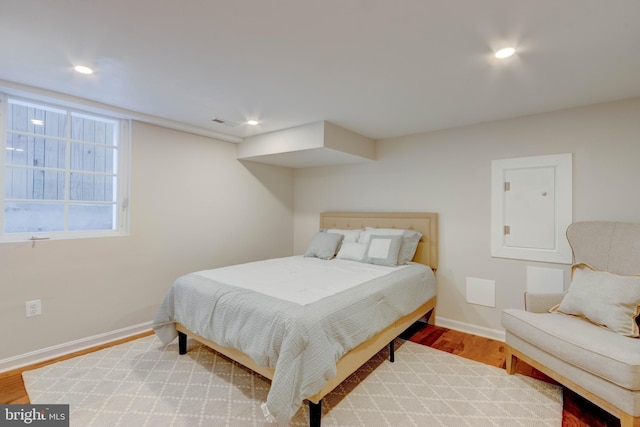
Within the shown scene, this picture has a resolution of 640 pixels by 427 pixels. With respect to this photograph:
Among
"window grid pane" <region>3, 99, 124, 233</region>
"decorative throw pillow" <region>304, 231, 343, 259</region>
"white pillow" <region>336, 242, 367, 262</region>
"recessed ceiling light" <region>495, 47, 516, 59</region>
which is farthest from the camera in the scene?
"decorative throw pillow" <region>304, 231, 343, 259</region>

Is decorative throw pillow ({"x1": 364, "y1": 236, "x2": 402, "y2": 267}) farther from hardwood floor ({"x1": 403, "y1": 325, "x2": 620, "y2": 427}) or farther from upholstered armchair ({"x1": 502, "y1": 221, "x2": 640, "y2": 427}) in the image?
upholstered armchair ({"x1": 502, "y1": 221, "x2": 640, "y2": 427})

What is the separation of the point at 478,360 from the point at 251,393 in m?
1.92

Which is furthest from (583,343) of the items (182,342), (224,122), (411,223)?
(224,122)

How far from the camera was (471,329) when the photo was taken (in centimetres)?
310

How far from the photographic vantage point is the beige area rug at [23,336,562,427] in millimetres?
1765

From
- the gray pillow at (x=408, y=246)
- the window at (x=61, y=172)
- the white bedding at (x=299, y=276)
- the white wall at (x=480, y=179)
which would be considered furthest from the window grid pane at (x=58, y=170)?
the gray pillow at (x=408, y=246)

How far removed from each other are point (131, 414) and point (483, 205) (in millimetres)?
3412

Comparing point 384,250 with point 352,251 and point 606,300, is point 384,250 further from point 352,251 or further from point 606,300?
point 606,300

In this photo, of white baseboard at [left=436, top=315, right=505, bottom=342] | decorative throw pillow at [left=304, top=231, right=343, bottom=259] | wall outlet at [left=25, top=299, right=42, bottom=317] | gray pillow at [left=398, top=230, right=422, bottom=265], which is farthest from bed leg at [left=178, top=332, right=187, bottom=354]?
white baseboard at [left=436, top=315, right=505, bottom=342]

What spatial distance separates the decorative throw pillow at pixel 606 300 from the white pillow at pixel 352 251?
5.67 feet

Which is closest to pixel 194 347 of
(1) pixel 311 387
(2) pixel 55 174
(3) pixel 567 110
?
(1) pixel 311 387

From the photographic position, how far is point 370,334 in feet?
6.66

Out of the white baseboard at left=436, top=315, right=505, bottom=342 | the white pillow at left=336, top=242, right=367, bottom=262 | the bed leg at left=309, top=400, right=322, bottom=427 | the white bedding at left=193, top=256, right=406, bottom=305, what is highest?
the white pillow at left=336, top=242, right=367, bottom=262

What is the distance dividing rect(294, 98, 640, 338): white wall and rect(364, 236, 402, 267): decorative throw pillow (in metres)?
0.60
